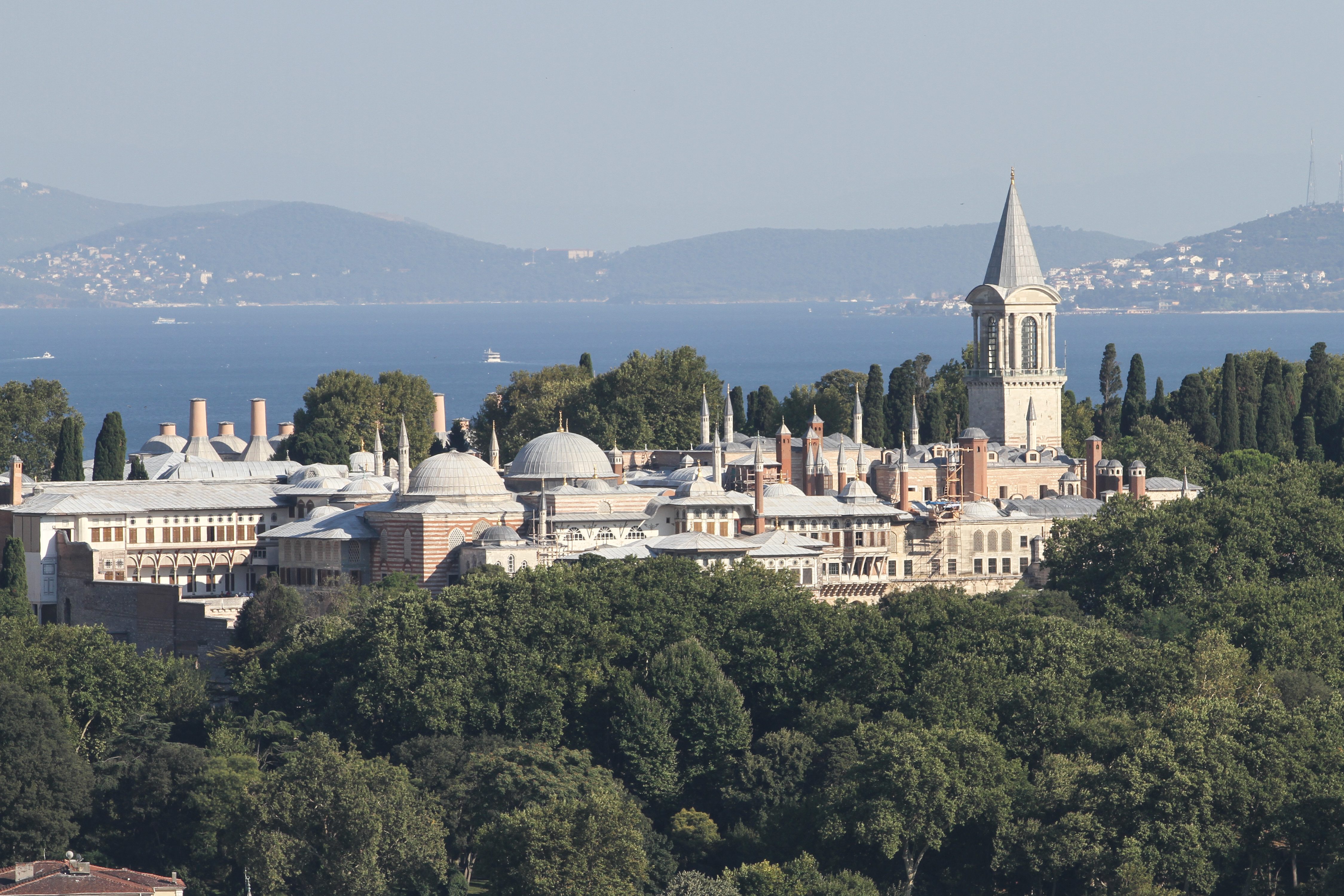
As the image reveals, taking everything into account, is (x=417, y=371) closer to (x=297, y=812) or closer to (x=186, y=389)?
(x=186, y=389)

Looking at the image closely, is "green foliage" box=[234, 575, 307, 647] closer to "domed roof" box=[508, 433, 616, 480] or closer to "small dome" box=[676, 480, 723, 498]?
"domed roof" box=[508, 433, 616, 480]

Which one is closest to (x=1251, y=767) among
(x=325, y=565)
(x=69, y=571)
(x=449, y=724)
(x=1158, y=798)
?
(x=1158, y=798)

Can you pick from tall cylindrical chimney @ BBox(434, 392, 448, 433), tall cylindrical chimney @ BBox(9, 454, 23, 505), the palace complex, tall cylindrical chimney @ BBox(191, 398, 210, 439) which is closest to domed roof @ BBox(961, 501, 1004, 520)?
the palace complex

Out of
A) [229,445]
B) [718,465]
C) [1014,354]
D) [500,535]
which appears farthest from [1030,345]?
[229,445]

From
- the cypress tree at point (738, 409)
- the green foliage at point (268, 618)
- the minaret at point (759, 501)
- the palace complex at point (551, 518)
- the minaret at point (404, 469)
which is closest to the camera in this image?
the green foliage at point (268, 618)

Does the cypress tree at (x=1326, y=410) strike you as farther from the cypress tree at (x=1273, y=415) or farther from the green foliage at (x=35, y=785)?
the green foliage at (x=35, y=785)

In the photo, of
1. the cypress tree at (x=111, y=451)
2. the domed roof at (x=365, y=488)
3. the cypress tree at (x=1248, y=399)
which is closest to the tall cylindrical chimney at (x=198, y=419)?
the cypress tree at (x=111, y=451)

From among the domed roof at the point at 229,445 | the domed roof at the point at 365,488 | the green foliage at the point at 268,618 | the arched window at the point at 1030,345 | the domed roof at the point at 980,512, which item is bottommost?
the green foliage at the point at 268,618
